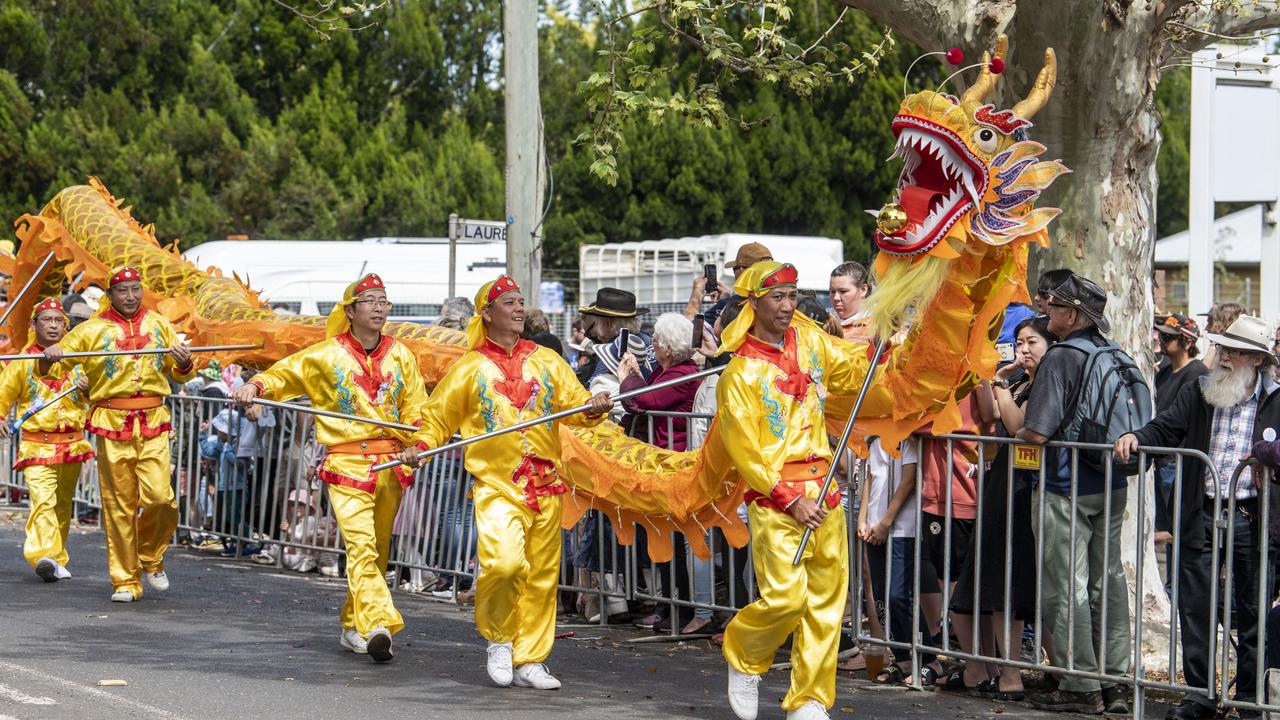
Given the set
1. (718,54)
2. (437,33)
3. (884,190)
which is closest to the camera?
(718,54)

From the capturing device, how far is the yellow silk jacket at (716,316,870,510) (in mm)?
6293

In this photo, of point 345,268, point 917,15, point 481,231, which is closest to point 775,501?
point 917,15

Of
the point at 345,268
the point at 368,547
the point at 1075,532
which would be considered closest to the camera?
the point at 1075,532

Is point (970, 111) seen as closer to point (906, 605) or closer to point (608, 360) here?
point (906, 605)

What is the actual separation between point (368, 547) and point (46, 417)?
3.67m

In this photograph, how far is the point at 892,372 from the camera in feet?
21.6

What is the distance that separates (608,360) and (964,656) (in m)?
3.13

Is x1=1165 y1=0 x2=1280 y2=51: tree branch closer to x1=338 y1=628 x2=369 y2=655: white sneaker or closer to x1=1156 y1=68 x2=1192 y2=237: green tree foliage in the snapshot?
x1=338 y1=628 x2=369 y2=655: white sneaker

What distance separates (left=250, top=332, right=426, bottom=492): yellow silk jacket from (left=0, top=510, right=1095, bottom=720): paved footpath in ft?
3.18

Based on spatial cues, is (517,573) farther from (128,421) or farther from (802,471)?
(128,421)

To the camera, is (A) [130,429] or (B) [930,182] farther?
(A) [130,429]

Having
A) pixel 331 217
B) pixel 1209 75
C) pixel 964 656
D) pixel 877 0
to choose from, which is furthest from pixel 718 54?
pixel 331 217

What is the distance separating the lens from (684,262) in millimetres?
24359

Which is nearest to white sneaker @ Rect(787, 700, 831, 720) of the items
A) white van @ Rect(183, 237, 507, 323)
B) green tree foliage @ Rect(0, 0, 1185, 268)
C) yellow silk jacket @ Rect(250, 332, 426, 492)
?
yellow silk jacket @ Rect(250, 332, 426, 492)
